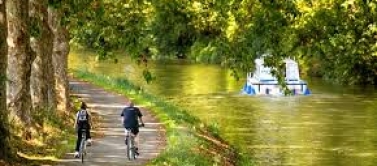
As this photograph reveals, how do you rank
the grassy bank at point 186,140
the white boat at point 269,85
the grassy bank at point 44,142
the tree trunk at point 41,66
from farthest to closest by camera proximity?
the white boat at point 269,85
the tree trunk at point 41,66
the grassy bank at point 186,140
the grassy bank at point 44,142

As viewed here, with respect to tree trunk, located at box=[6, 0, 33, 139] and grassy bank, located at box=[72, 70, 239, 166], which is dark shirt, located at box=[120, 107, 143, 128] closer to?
grassy bank, located at box=[72, 70, 239, 166]

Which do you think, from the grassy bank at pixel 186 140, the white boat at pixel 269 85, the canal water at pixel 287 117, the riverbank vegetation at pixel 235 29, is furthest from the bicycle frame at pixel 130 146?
the white boat at pixel 269 85

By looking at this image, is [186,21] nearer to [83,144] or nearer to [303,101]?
[303,101]

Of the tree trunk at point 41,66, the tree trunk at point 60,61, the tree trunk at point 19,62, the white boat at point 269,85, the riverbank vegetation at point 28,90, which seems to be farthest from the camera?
the white boat at point 269,85

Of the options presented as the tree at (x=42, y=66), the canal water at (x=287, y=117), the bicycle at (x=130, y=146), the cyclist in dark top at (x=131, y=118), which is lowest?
the canal water at (x=287, y=117)

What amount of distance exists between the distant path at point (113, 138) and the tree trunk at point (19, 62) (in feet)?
5.56

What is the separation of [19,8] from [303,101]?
108ft

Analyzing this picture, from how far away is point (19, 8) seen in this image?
1970 cm

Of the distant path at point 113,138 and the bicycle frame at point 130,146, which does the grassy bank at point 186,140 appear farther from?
the bicycle frame at point 130,146

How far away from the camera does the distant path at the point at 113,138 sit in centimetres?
2145

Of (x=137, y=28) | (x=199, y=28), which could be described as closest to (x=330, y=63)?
(x=199, y=28)

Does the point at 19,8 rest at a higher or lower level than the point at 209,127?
higher

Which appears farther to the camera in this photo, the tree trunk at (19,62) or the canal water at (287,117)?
the canal water at (287,117)

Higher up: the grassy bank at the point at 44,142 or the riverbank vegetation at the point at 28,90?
the riverbank vegetation at the point at 28,90
